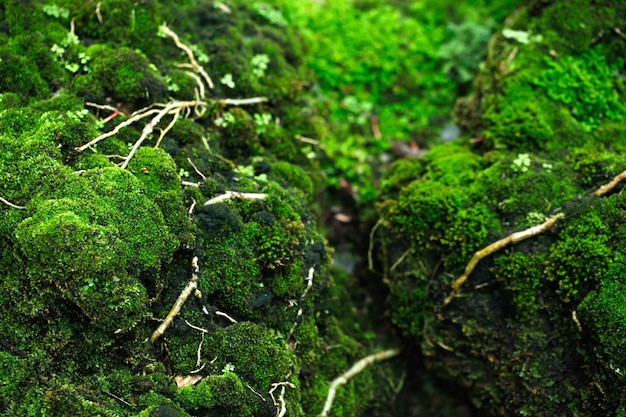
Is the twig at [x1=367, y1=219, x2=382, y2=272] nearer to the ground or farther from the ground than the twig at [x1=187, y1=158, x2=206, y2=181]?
nearer to the ground

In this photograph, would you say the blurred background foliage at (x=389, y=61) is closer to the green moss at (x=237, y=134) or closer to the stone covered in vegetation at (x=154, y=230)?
the stone covered in vegetation at (x=154, y=230)

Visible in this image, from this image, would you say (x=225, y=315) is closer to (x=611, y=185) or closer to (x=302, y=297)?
(x=302, y=297)

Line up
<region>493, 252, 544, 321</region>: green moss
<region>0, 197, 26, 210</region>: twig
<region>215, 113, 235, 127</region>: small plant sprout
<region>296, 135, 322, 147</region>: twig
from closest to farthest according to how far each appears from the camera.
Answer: <region>0, 197, 26, 210</region>: twig < <region>493, 252, 544, 321</region>: green moss < <region>215, 113, 235, 127</region>: small plant sprout < <region>296, 135, 322, 147</region>: twig

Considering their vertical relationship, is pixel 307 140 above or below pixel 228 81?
below

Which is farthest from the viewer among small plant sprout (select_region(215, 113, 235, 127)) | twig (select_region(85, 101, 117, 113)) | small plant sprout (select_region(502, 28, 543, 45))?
small plant sprout (select_region(502, 28, 543, 45))

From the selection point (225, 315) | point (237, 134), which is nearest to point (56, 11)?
point (237, 134)

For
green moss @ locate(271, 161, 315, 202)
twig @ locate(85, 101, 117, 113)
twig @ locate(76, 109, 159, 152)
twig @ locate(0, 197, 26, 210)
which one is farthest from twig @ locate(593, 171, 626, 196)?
twig @ locate(0, 197, 26, 210)

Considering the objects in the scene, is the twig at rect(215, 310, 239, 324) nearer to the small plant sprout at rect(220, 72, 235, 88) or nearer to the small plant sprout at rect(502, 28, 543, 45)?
the small plant sprout at rect(220, 72, 235, 88)
